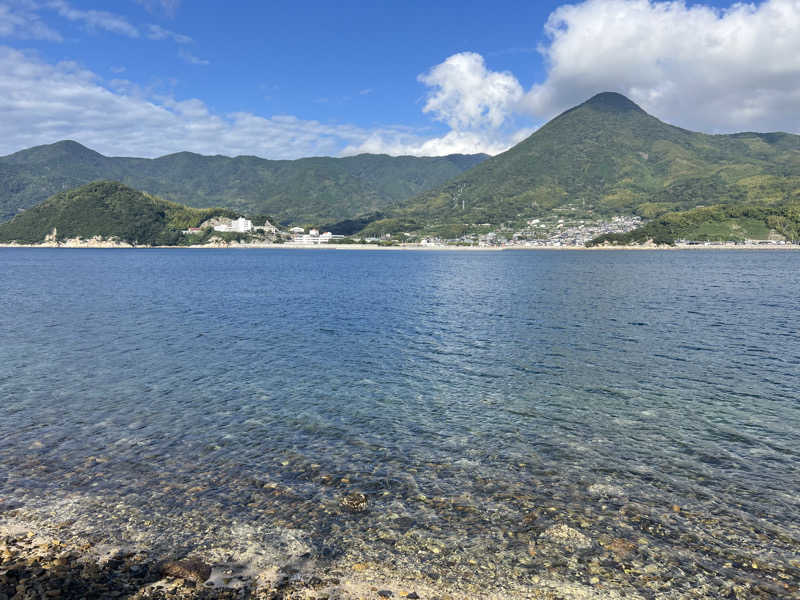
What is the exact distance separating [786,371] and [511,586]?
36.1 m

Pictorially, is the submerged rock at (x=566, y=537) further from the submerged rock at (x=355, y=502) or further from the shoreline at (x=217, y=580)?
the submerged rock at (x=355, y=502)

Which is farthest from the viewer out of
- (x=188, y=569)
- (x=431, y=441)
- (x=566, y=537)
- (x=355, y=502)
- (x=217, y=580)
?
(x=431, y=441)

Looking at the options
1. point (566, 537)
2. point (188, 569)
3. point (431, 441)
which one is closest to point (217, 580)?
point (188, 569)

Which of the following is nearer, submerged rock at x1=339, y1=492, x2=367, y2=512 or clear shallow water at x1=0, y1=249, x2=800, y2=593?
clear shallow water at x1=0, y1=249, x2=800, y2=593

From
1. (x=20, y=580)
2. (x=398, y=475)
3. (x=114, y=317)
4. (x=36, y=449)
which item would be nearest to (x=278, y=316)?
(x=114, y=317)

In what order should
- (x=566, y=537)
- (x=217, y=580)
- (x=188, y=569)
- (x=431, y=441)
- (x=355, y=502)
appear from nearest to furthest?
(x=217, y=580) < (x=188, y=569) < (x=566, y=537) < (x=355, y=502) < (x=431, y=441)

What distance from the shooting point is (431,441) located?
23.5 m

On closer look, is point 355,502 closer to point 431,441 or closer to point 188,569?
point 188,569

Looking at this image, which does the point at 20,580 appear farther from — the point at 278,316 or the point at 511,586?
the point at 278,316

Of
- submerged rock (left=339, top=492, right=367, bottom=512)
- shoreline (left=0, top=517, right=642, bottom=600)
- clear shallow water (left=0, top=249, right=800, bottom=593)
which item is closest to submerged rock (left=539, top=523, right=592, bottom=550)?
clear shallow water (left=0, top=249, right=800, bottom=593)

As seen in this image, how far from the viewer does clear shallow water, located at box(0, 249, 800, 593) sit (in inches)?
600

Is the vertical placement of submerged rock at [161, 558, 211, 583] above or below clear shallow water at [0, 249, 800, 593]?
above

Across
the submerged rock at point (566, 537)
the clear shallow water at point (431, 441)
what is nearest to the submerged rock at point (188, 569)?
the clear shallow water at point (431, 441)

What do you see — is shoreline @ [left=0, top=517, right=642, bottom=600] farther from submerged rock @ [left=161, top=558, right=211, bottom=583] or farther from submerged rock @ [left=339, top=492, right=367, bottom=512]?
submerged rock @ [left=339, top=492, right=367, bottom=512]
